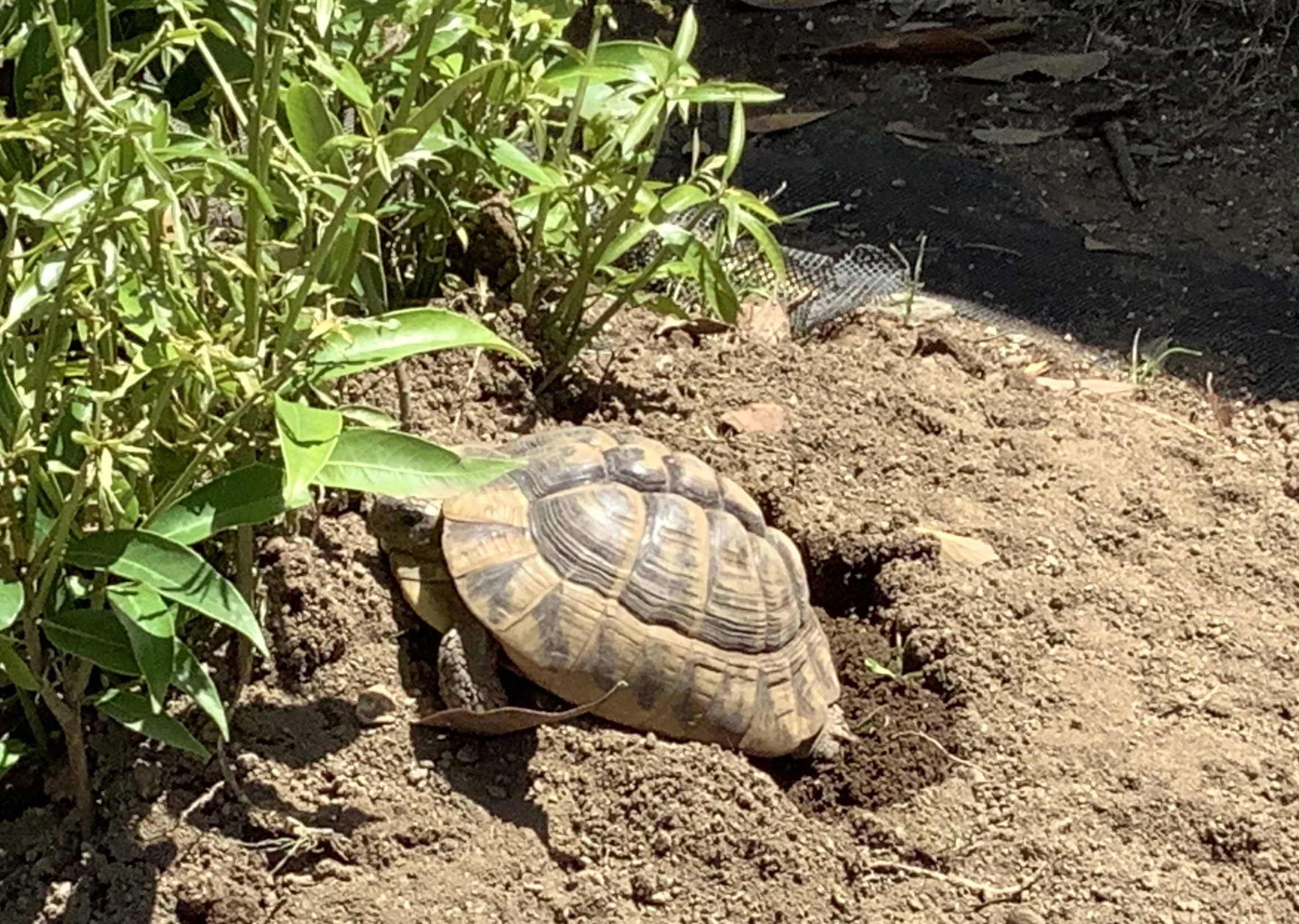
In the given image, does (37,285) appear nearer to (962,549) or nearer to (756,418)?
(756,418)

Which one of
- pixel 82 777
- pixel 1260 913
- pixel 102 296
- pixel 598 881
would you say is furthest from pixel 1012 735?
pixel 102 296

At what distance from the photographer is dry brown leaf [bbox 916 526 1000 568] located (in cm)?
300

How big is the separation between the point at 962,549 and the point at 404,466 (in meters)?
1.51

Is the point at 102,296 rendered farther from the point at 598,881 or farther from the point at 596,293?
the point at 596,293

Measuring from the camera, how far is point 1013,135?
4.92 m

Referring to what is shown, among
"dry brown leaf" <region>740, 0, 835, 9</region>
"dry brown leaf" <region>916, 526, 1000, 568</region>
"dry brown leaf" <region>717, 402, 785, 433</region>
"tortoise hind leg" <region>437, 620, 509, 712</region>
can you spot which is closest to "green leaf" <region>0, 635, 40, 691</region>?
"tortoise hind leg" <region>437, 620, 509, 712</region>

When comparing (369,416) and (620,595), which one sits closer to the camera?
(369,416)

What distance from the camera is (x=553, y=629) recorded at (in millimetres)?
2494

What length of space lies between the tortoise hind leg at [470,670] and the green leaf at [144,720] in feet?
1.68

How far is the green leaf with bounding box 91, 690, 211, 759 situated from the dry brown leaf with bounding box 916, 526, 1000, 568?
1.60 m

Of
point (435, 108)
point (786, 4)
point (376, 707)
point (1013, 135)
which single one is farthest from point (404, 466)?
point (786, 4)

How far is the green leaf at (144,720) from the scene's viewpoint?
1.95 m

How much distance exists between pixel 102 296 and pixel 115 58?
27 centimetres

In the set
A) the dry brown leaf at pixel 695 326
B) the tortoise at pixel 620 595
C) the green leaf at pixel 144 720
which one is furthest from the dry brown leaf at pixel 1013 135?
the green leaf at pixel 144 720
